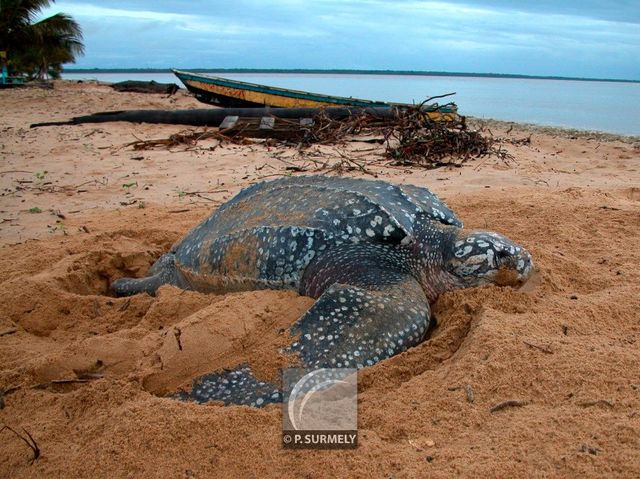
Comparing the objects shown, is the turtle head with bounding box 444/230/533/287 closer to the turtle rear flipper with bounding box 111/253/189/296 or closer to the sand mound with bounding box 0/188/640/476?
the sand mound with bounding box 0/188/640/476

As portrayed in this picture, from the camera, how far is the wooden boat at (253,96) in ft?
36.6

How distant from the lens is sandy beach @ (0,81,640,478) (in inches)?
58.1

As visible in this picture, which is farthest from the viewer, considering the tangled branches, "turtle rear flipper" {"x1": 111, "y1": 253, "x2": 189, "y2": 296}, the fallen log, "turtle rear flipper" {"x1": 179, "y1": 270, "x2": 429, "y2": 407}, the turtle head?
the fallen log

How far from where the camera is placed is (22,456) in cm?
160

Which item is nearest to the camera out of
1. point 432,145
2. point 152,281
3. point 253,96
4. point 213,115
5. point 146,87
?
point 152,281

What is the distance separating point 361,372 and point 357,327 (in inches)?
8.2

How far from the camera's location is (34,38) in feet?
80.2

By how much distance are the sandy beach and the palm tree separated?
23816 millimetres

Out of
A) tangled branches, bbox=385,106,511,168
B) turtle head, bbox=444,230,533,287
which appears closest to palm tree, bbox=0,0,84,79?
tangled branches, bbox=385,106,511,168

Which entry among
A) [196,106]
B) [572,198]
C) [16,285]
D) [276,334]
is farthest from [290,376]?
[196,106]

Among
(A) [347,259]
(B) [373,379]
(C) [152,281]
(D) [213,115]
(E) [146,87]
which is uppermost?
(E) [146,87]

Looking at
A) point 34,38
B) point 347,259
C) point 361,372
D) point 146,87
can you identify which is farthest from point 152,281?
point 34,38

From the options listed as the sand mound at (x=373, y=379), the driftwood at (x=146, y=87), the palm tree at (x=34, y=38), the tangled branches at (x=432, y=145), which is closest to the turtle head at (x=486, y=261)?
the sand mound at (x=373, y=379)

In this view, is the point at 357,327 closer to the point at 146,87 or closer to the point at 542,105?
the point at 146,87
